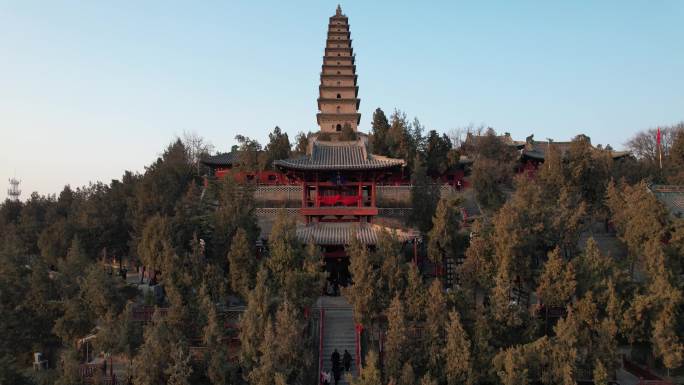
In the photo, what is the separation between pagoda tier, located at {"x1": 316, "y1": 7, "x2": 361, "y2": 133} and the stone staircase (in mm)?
18953

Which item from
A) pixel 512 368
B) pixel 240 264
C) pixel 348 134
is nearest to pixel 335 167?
pixel 240 264

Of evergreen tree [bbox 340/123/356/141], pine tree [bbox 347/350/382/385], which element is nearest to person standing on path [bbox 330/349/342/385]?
pine tree [bbox 347/350/382/385]

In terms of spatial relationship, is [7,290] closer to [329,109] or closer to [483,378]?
[483,378]

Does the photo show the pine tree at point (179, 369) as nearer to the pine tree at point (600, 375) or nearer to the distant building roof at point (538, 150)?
the pine tree at point (600, 375)

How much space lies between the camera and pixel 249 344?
42.8 ft

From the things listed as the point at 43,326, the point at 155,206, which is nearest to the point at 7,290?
the point at 43,326

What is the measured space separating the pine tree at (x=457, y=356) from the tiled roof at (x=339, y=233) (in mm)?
6181

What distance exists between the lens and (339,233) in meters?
20.7

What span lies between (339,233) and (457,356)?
8.52 metres

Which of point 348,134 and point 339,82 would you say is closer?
point 348,134

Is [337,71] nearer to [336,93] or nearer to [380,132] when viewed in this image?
[336,93]

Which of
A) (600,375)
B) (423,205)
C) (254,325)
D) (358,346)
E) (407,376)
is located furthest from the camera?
(423,205)

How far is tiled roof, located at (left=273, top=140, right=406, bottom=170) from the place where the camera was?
71.0 feet

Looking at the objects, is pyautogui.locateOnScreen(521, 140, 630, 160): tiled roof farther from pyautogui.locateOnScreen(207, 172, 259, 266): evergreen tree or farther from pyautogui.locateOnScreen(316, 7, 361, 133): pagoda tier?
pyautogui.locateOnScreen(207, 172, 259, 266): evergreen tree
